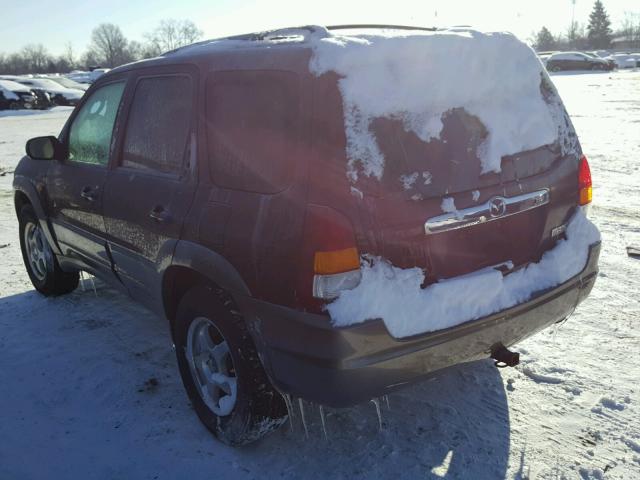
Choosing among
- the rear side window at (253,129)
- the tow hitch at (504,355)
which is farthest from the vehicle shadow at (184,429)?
the rear side window at (253,129)

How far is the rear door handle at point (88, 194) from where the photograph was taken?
146 inches

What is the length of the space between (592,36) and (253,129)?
100736 mm

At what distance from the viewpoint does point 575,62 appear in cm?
4438

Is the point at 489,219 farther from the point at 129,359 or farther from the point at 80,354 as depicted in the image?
the point at 80,354

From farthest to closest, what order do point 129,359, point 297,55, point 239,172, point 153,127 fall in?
1. point 129,359
2. point 153,127
3. point 239,172
4. point 297,55

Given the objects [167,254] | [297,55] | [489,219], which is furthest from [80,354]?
[489,219]

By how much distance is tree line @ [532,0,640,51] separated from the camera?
3428 inches

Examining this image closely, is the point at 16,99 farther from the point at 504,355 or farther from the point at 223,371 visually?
the point at 504,355

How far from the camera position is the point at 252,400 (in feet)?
8.77

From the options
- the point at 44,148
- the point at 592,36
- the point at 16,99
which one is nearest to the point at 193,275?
the point at 44,148

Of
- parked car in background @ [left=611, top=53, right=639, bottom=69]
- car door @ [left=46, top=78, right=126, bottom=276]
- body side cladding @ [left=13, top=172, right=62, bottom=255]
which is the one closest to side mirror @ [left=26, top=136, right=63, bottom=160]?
car door @ [left=46, top=78, right=126, bottom=276]

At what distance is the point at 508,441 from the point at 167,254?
195 cm

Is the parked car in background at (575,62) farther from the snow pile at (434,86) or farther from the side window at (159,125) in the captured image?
the side window at (159,125)

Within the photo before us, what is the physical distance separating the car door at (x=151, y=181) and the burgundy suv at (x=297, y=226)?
0.01 metres
